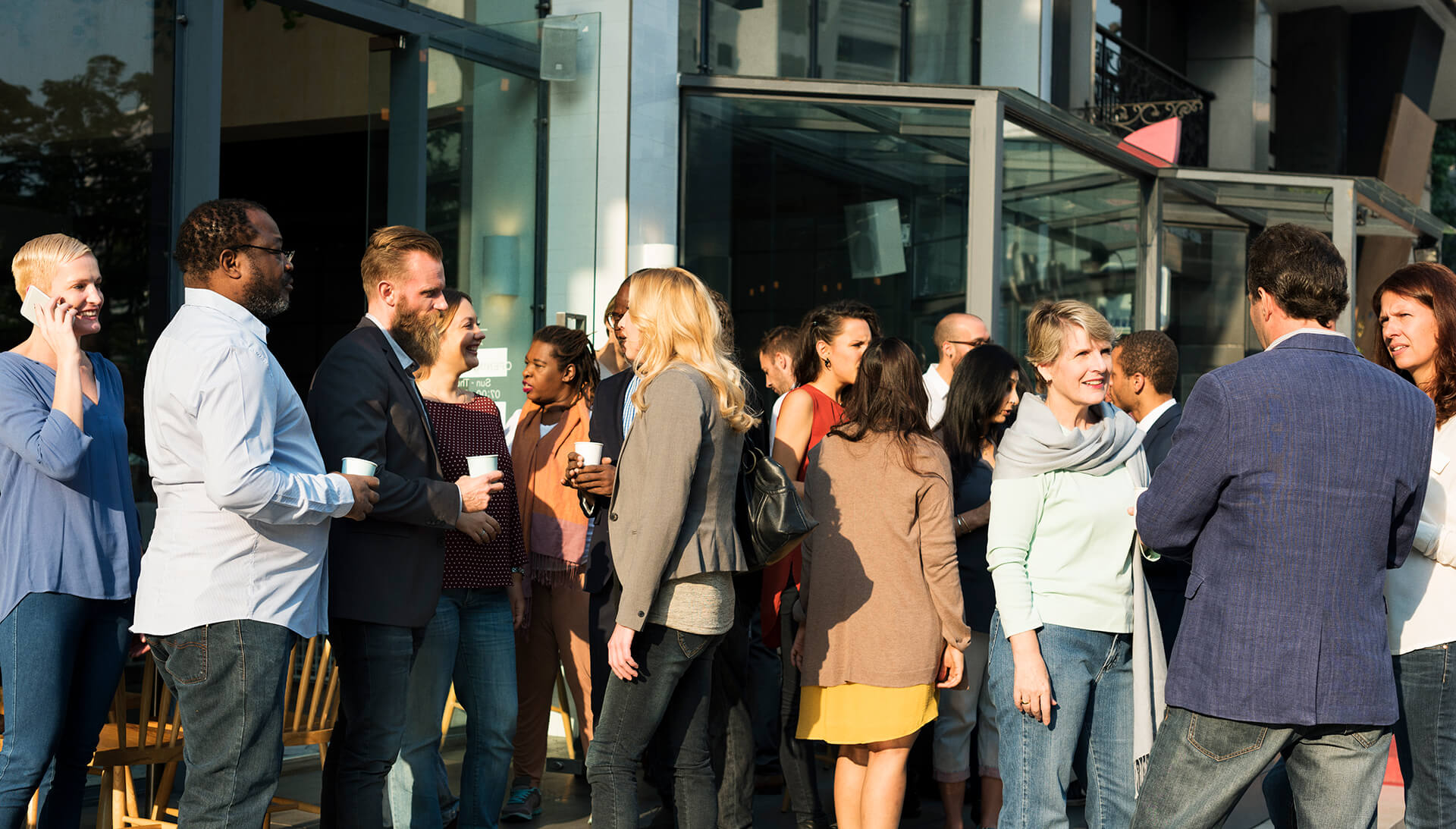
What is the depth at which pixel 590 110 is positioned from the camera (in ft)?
25.7

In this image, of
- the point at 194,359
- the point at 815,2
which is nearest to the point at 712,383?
the point at 194,359

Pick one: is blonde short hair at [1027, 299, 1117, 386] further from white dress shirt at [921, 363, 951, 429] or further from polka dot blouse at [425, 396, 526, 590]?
white dress shirt at [921, 363, 951, 429]

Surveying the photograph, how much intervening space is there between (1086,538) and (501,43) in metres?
5.12

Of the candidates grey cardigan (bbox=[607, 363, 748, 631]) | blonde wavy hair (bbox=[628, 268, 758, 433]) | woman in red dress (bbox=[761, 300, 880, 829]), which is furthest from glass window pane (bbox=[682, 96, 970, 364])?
grey cardigan (bbox=[607, 363, 748, 631])

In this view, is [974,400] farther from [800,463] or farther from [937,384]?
[937,384]

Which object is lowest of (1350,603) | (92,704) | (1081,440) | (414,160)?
(92,704)

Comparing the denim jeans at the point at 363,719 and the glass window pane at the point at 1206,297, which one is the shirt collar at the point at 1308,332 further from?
the glass window pane at the point at 1206,297

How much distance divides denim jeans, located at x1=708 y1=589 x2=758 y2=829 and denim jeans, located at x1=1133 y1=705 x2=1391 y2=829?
1.96 meters

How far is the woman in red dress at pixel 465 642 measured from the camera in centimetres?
423

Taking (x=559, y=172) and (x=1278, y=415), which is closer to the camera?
(x=1278, y=415)

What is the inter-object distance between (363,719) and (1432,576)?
295 cm

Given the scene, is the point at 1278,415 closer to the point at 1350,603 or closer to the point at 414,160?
the point at 1350,603

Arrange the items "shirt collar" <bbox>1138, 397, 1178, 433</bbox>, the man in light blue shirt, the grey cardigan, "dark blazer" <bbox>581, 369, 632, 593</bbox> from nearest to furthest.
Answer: the man in light blue shirt < the grey cardigan < "dark blazer" <bbox>581, 369, 632, 593</bbox> < "shirt collar" <bbox>1138, 397, 1178, 433</bbox>

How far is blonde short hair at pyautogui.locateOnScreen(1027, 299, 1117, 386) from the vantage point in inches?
161
